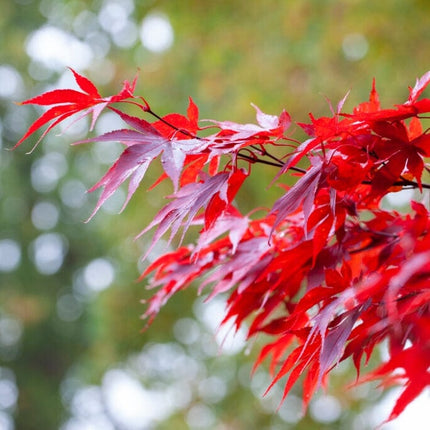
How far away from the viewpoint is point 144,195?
11.5 ft

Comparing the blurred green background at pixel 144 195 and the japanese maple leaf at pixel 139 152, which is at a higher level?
the blurred green background at pixel 144 195

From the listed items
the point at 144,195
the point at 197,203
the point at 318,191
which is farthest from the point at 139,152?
the point at 144,195

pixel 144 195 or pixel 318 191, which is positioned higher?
pixel 144 195

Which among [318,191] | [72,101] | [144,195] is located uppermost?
[144,195]

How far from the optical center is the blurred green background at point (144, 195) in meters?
2.78

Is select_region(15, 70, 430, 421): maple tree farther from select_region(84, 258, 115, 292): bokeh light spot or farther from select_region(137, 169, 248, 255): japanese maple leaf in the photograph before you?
select_region(84, 258, 115, 292): bokeh light spot

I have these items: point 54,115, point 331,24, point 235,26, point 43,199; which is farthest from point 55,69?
point 54,115

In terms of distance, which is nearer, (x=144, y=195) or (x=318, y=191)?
(x=318, y=191)

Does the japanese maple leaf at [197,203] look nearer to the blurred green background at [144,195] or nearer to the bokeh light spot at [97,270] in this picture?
the blurred green background at [144,195]

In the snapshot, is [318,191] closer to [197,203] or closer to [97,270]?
[197,203]

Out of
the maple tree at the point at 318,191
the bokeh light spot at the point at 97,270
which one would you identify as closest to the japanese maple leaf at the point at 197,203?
the maple tree at the point at 318,191

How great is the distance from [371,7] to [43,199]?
11.9 ft

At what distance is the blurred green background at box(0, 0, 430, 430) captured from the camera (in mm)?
2777

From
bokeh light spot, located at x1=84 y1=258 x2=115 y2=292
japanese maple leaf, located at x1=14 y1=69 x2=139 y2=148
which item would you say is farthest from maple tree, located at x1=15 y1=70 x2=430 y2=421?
bokeh light spot, located at x1=84 y1=258 x2=115 y2=292
